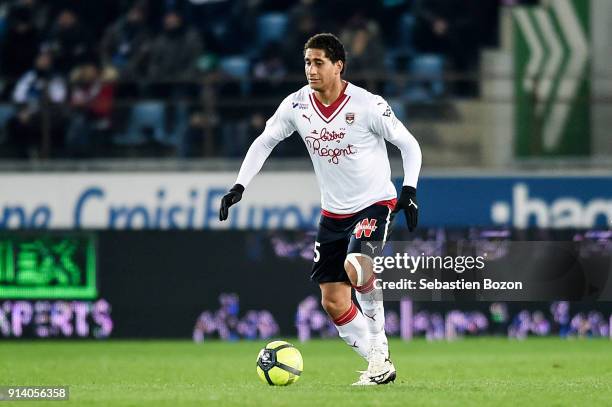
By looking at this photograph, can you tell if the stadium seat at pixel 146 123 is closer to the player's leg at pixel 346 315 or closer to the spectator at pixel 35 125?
the spectator at pixel 35 125

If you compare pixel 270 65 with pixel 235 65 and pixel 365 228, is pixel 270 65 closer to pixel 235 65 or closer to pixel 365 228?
pixel 235 65

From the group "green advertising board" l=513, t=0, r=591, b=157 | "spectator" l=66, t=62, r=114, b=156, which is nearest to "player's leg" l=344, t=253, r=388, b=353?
"green advertising board" l=513, t=0, r=591, b=157

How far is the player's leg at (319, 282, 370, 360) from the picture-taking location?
899 centimetres

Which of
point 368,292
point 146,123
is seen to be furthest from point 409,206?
point 146,123

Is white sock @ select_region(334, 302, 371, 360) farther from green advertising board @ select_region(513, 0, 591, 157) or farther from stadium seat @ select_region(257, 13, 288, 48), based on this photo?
stadium seat @ select_region(257, 13, 288, 48)

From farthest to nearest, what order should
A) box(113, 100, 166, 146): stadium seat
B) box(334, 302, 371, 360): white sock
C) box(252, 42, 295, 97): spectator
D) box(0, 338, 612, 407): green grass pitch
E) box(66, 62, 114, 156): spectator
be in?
box(252, 42, 295, 97): spectator < box(66, 62, 114, 156): spectator < box(113, 100, 166, 146): stadium seat < box(334, 302, 371, 360): white sock < box(0, 338, 612, 407): green grass pitch

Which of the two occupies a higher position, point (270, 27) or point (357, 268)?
point (270, 27)

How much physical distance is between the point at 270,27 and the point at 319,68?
9.88 m

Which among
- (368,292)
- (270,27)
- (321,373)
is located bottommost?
(321,373)

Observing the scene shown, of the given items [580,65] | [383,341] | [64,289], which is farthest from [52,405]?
[580,65]

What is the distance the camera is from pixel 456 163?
15.8 metres

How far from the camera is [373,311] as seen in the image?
8906 millimetres

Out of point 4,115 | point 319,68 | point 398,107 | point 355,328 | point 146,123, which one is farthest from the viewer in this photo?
point 4,115

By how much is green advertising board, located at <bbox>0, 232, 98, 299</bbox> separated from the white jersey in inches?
280
